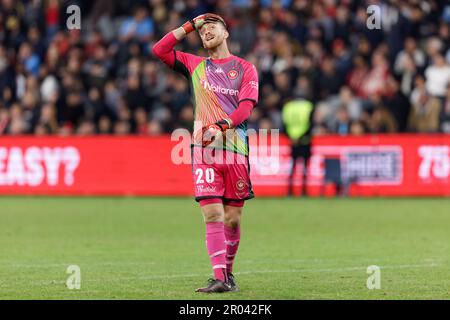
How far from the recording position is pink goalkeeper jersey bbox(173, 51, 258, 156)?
9758 millimetres

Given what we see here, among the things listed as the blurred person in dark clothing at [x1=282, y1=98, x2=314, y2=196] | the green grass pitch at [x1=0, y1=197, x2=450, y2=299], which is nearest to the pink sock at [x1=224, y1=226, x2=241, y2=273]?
the green grass pitch at [x1=0, y1=197, x2=450, y2=299]

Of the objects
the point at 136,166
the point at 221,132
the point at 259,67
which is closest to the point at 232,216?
the point at 221,132

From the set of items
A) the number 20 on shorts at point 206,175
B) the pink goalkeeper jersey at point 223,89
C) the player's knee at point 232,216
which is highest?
the pink goalkeeper jersey at point 223,89

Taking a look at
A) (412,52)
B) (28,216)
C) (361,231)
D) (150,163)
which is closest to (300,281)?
(361,231)

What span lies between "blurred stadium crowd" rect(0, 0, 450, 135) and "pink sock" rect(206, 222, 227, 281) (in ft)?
48.5

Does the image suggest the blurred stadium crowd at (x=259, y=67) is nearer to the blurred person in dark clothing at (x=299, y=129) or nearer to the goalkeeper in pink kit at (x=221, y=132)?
the blurred person in dark clothing at (x=299, y=129)

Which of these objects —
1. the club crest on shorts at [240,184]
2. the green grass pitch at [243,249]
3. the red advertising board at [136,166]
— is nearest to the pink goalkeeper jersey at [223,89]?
the club crest on shorts at [240,184]

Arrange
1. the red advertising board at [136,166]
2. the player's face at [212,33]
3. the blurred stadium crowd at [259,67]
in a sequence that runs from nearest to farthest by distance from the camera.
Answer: the player's face at [212,33]
the red advertising board at [136,166]
the blurred stadium crowd at [259,67]

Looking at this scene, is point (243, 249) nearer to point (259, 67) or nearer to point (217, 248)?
point (217, 248)

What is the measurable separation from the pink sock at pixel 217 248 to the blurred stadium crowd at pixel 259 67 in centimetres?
1479

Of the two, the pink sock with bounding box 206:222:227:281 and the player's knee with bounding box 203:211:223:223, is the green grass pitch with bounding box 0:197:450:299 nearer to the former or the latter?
the pink sock with bounding box 206:222:227:281

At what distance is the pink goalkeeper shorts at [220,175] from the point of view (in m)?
9.62

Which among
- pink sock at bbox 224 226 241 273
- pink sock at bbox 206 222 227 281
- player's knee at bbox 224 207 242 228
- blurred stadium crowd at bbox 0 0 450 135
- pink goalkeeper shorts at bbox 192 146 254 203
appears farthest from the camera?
blurred stadium crowd at bbox 0 0 450 135
